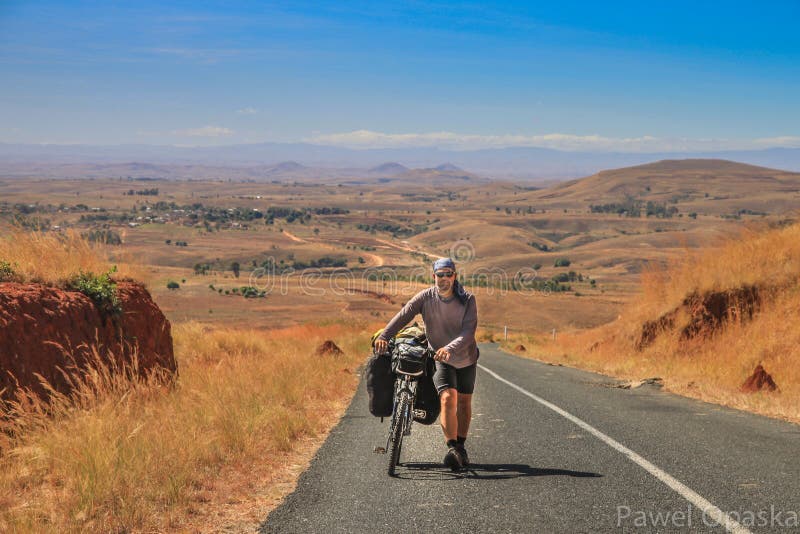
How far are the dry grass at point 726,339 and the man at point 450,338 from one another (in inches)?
218

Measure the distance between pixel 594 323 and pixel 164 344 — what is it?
62.4m

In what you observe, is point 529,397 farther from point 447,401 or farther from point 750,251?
point 750,251

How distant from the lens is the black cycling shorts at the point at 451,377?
6836 mm

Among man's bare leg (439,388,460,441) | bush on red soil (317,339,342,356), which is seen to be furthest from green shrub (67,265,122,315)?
bush on red soil (317,339,342,356)

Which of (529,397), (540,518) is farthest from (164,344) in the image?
(540,518)

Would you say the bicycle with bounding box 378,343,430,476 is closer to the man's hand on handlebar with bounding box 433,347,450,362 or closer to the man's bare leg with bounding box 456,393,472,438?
the man's hand on handlebar with bounding box 433,347,450,362

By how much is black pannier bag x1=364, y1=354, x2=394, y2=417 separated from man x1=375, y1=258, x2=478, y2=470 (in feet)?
0.58

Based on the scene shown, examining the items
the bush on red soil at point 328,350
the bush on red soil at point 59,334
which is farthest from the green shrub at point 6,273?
the bush on red soil at point 328,350

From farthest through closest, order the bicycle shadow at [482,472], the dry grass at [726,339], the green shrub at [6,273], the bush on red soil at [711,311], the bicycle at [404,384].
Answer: the bush on red soil at [711,311] < the dry grass at [726,339] < the green shrub at [6,273] < the bicycle at [404,384] < the bicycle shadow at [482,472]

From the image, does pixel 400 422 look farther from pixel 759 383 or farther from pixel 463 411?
pixel 759 383

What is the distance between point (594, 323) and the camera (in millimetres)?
69938

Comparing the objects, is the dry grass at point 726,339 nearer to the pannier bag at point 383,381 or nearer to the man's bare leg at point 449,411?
the man's bare leg at point 449,411

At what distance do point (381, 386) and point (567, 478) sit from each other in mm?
1935

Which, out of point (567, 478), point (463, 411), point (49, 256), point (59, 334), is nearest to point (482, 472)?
point (463, 411)
